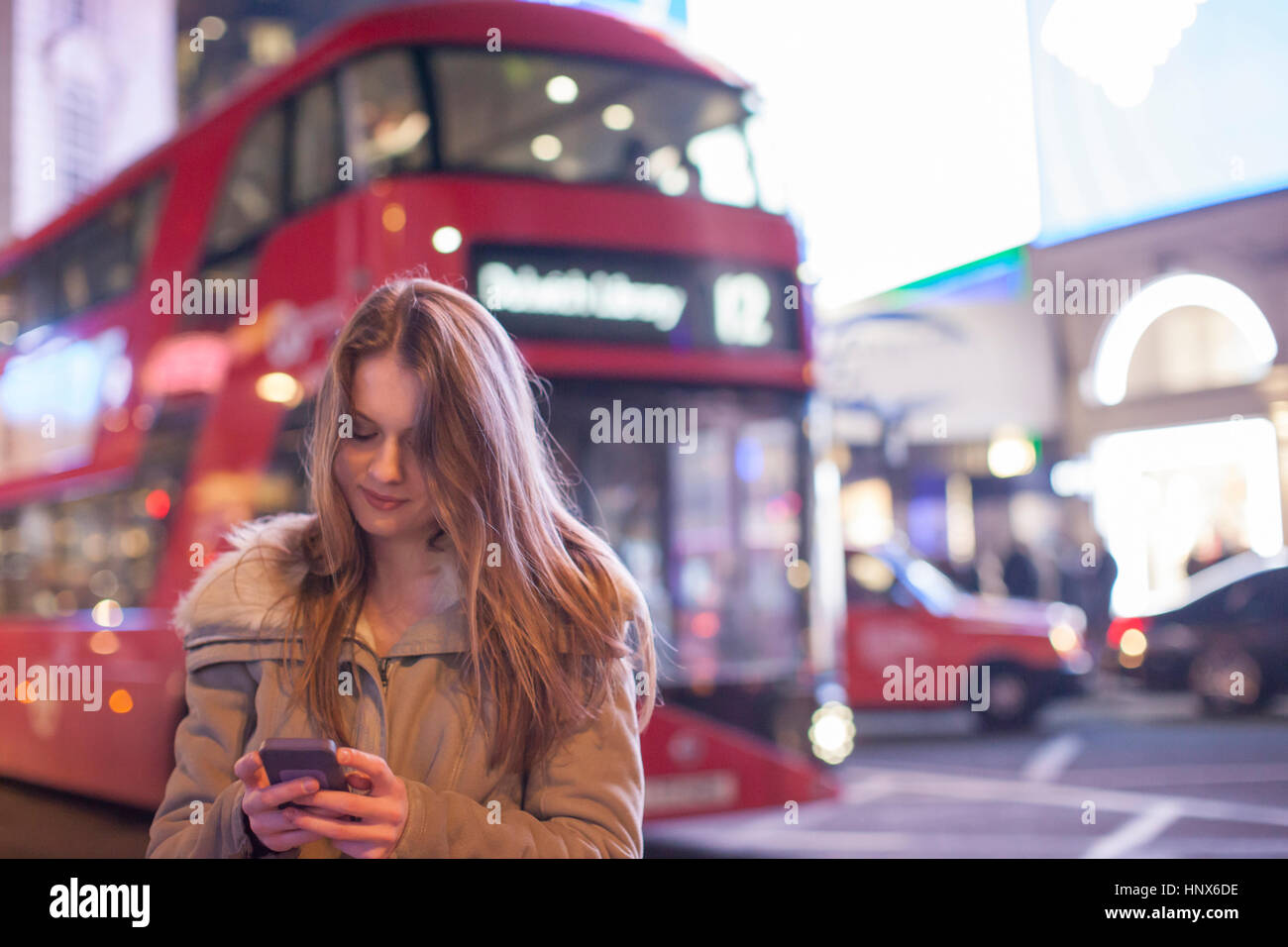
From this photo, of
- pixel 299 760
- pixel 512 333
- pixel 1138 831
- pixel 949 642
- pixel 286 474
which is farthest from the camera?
pixel 949 642

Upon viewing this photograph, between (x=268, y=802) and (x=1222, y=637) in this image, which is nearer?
(x=268, y=802)

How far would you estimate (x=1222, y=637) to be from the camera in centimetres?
927

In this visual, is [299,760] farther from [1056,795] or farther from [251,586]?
[1056,795]

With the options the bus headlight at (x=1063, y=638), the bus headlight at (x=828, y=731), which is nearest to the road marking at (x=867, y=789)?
the bus headlight at (x=828, y=731)

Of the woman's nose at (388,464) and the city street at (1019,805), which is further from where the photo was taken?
the city street at (1019,805)

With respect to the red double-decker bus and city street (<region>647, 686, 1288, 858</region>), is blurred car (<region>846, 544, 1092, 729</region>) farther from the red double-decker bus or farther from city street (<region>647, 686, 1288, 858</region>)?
the red double-decker bus

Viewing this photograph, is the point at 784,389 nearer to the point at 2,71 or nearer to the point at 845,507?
the point at 2,71

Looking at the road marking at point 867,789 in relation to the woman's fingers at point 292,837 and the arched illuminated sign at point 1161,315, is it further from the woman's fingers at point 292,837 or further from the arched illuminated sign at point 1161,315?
the woman's fingers at point 292,837

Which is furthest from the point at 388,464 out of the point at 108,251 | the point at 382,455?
the point at 108,251

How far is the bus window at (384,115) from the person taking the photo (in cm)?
441

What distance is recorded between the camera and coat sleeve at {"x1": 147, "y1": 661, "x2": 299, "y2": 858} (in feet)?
5.86

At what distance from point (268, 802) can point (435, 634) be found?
0.39 m

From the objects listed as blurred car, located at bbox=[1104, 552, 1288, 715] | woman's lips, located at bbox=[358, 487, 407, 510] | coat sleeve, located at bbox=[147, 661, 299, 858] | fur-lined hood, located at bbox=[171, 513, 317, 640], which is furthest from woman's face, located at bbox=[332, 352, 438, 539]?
blurred car, located at bbox=[1104, 552, 1288, 715]
